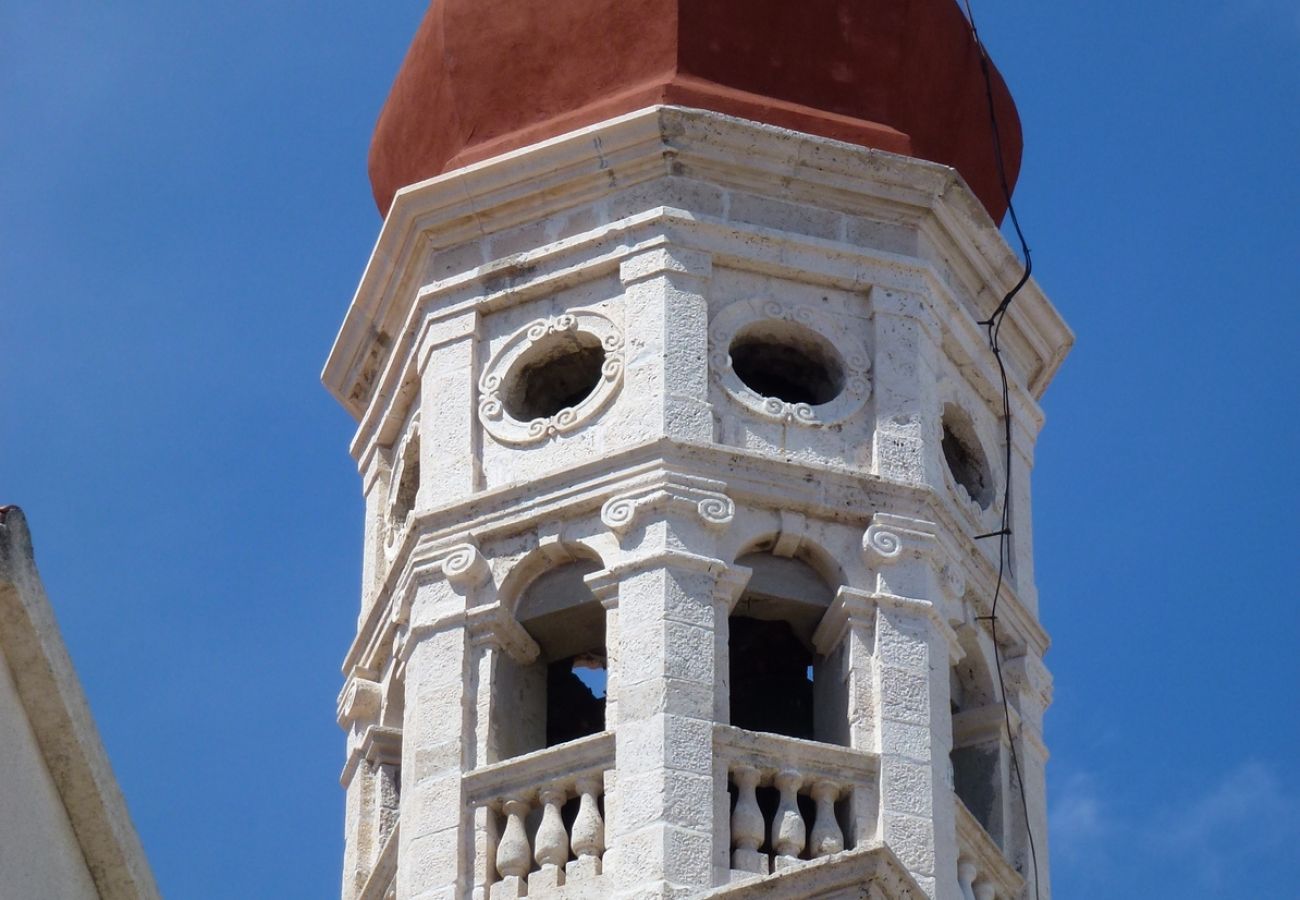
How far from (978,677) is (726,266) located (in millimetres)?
2727

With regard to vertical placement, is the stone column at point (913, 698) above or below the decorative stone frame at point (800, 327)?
below

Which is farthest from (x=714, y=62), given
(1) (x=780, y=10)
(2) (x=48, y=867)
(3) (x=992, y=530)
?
(2) (x=48, y=867)

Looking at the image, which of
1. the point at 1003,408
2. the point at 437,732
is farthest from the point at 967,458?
the point at 437,732

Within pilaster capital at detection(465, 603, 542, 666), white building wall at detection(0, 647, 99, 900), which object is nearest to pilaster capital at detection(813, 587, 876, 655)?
pilaster capital at detection(465, 603, 542, 666)

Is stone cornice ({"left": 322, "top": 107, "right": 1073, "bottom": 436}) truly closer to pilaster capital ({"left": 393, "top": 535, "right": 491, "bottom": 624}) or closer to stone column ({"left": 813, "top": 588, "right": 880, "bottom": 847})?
pilaster capital ({"left": 393, "top": 535, "right": 491, "bottom": 624})

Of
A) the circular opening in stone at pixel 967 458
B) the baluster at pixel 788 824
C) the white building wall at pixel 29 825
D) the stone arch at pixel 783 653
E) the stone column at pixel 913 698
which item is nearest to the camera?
the white building wall at pixel 29 825

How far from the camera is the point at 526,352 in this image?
73.4 ft

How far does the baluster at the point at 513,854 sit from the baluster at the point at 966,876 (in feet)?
7.60

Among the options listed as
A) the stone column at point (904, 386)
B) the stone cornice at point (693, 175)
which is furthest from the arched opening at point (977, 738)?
the stone cornice at point (693, 175)

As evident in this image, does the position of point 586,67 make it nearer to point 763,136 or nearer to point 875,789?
point 763,136

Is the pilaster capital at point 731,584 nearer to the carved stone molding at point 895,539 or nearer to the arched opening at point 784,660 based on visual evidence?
the arched opening at point 784,660

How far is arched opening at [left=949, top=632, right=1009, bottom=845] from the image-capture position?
862 inches

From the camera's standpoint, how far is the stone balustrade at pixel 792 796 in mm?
20125

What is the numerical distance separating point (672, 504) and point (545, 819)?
189cm
